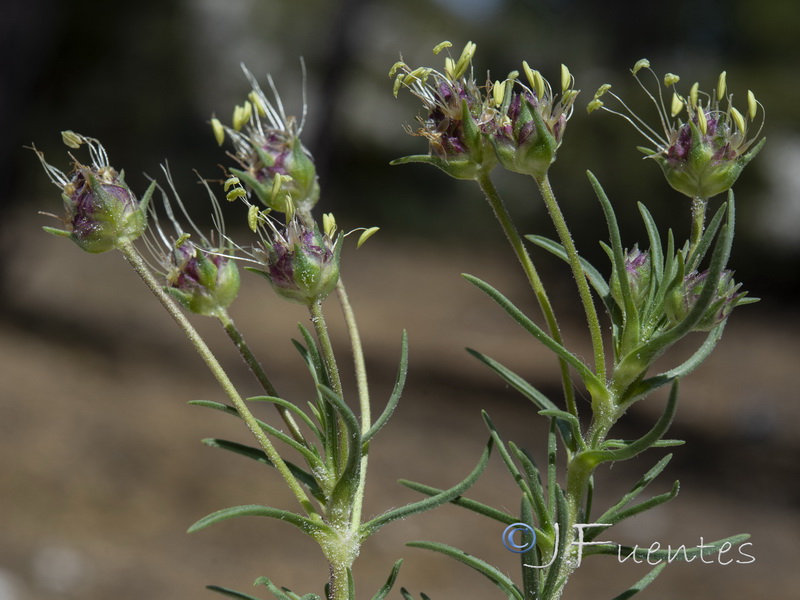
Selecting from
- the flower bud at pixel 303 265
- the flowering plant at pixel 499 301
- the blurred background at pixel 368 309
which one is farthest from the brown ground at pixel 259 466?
the flower bud at pixel 303 265

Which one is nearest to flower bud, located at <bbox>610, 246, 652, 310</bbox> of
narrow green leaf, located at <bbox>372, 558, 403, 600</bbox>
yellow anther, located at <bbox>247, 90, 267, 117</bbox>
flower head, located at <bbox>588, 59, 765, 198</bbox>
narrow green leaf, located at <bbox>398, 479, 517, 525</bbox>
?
flower head, located at <bbox>588, 59, 765, 198</bbox>

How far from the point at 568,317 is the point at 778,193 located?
3.36 meters

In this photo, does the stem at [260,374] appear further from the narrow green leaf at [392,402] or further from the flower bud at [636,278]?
the flower bud at [636,278]

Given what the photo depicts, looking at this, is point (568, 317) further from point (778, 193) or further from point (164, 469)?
point (164, 469)

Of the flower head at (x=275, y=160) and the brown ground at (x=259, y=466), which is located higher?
the flower head at (x=275, y=160)

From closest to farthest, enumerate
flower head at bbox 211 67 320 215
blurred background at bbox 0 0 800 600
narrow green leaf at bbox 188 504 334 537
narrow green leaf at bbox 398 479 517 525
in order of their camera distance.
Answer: narrow green leaf at bbox 188 504 334 537
narrow green leaf at bbox 398 479 517 525
flower head at bbox 211 67 320 215
blurred background at bbox 0 0 800 600

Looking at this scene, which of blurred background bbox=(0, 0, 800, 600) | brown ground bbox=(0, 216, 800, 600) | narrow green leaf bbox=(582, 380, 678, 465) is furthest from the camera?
blurred background bbox=(0, 0, 800, 600)

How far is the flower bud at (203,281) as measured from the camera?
1.26m

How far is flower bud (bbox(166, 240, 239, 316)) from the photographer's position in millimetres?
1262

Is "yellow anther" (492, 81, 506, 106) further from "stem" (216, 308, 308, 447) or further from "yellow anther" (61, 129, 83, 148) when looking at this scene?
"yellow anther" (61, 129, 83, 148)

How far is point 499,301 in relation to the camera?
1153 millimetres

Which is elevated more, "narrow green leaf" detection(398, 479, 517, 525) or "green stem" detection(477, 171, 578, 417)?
"green stem" detection(477, 171, 578, 417)

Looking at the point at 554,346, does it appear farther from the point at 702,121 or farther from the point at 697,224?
the point at 702,121

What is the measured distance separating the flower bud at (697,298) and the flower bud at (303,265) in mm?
443
